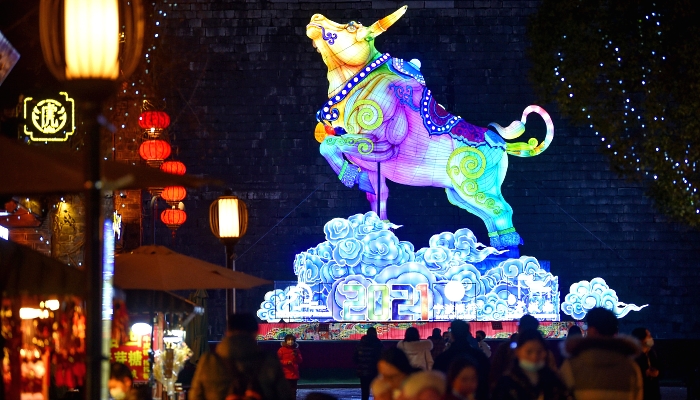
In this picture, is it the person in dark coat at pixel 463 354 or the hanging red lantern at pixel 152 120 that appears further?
the hanging red lantern at pixel 152 120

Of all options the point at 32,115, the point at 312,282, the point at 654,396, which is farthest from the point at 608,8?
the point at 312,282

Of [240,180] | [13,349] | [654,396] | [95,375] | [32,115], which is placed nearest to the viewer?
[95,375]

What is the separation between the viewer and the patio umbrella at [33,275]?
6.31m

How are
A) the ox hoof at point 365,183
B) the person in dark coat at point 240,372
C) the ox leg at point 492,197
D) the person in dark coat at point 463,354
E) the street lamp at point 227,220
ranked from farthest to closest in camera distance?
the ox hoof at point 365,183 → the ox leg at point 492,197 → the street lamp at point 227,220 → the person in dark coat at point 463,354 → the person in dark coat at point 240,372

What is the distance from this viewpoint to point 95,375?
14.4 feet

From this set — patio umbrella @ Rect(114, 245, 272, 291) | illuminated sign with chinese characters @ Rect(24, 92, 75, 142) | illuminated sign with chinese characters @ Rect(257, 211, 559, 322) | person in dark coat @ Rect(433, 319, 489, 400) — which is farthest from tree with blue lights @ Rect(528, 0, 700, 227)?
illuminated sign with chinese characters @ Rect(24, 92, 75, 142)

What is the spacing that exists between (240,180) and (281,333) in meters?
3.83

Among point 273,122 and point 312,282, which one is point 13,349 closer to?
point 312,282

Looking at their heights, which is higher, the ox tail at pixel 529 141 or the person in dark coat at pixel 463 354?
the ox tail at pixel 529 141

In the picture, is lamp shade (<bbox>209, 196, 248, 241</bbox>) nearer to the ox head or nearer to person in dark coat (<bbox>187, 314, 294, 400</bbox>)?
person in dark coat (<bbox>187, 314, 294, 400</bbox>)

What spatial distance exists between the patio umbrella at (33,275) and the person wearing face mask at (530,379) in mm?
2641

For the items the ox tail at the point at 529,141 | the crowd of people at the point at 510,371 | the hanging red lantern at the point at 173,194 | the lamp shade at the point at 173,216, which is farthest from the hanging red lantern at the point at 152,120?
the crowd of people at the point at 510,371

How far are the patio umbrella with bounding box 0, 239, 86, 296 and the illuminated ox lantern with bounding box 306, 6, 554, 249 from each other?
43.4ft

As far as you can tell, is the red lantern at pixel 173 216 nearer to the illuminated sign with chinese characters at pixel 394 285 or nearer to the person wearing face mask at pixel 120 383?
the illuminated sign with chinese characters at pixel 394 285
